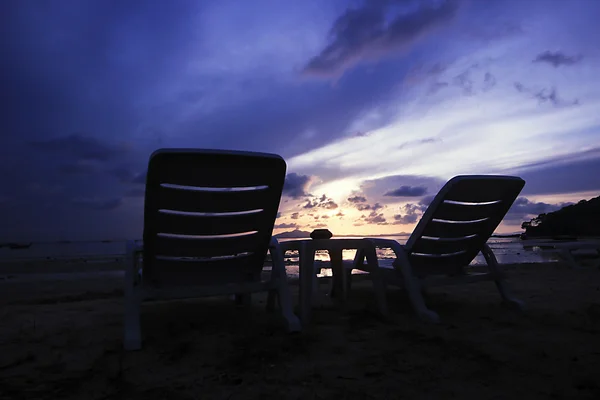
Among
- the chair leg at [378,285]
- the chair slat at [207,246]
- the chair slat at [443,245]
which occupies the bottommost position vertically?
the chair leg at [378,285]

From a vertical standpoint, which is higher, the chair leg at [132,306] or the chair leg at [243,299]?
the chair leg at [132,306]

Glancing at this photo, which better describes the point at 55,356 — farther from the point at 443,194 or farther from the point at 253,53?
the point at 253,53

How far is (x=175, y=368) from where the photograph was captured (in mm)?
2104

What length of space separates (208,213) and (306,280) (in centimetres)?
106

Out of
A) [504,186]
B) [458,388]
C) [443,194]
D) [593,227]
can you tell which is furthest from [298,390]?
[593,227]

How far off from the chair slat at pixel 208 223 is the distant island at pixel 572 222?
1588 inches

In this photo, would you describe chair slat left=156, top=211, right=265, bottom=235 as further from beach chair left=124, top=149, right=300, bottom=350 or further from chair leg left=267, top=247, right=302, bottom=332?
chair leg left=267, top=247, right=302, bottom=332

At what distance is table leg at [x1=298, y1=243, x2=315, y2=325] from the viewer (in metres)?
3.19

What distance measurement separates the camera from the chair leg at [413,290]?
3.15 metres

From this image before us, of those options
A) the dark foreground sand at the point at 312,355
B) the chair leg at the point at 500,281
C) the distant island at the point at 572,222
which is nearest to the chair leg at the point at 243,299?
the dark foreground sand at the point at 312,355

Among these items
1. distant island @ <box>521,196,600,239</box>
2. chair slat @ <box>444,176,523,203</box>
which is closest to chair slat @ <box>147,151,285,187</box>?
chair slat @ <box>444,176,523,203</box>

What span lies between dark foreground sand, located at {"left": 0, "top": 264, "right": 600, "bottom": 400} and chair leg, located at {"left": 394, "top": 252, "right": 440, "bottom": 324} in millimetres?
115

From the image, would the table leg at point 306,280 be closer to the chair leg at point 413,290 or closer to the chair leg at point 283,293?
the chair leg at point 283,293

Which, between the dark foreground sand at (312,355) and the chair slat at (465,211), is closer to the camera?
the dark foreground sand at (312,355)
